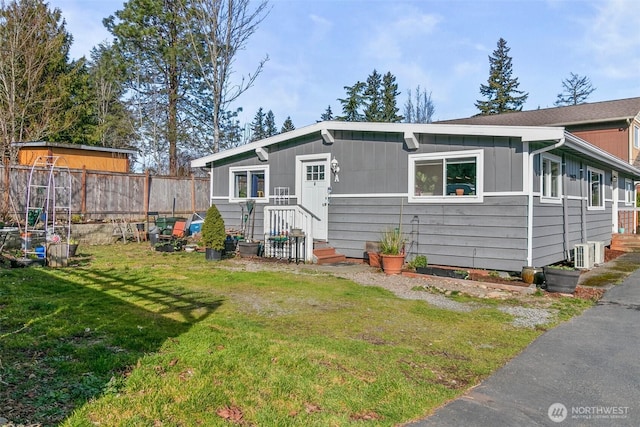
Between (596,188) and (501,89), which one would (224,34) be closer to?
(596,188)

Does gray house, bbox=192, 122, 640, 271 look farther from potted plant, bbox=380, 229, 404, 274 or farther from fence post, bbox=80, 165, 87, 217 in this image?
fence post, bbox=80, 165, 87, 217

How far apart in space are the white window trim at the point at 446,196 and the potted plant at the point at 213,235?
14.1 feet

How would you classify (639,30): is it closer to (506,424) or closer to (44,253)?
(506,424)

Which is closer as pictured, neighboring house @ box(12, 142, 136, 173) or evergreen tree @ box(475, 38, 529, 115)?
neighboring house @ box(12, 142, 136, 173)

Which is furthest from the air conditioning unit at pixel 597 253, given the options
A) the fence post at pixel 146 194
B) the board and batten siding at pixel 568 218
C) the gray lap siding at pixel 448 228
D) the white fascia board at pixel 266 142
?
the fence post at pixel 146 194

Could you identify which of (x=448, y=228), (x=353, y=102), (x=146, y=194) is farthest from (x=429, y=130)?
(x=353, y=102)

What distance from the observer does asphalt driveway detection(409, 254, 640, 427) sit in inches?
104

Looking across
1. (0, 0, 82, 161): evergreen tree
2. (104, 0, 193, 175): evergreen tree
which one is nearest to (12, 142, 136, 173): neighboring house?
(0, 0, 82, 161): evergreen tree

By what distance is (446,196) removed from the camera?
27.2 feet

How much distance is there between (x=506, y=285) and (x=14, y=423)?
6.68m

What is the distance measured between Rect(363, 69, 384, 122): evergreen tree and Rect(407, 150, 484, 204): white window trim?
27562 mm
